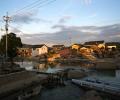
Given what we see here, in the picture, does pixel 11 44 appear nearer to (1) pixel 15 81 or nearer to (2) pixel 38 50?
(1) pixel 15 81

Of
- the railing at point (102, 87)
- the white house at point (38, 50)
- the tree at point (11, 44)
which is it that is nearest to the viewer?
the railing at point (102, 87)

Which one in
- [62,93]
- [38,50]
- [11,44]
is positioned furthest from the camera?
[38,50]

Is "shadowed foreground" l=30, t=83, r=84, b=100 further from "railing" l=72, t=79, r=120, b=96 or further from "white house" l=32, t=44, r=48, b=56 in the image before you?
"white house" l=32, t=44, r=48, b=56

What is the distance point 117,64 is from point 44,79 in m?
36.7

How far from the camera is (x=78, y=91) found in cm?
3186

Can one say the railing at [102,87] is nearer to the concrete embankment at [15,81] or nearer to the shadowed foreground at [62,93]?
the shadowed foreground at [62,93]

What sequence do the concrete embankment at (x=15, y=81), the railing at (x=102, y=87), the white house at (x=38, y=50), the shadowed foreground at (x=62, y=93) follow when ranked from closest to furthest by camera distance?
the concrete embankment at (x=15, y=81), the shadowed foreground at (x=62, y=93), the railing at (x=102, y=87), the white house at (x=38, y=50)

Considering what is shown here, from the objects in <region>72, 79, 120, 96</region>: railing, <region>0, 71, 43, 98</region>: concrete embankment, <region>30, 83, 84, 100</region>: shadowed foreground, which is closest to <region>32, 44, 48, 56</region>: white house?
<region>72, 79, 120, 96</region>: railing

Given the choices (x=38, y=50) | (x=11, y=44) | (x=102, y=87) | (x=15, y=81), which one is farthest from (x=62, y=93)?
(x=38, y=50)

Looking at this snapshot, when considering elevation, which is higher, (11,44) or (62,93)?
(11,44)

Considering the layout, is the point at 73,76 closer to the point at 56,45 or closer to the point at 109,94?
the point at 109,94

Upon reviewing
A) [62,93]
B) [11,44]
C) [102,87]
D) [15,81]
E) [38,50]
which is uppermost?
[38,50]

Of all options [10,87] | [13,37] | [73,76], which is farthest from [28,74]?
[13,37]

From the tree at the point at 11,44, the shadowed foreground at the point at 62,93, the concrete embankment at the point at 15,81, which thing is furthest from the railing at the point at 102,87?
the tree at the point at 11,44
